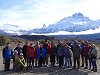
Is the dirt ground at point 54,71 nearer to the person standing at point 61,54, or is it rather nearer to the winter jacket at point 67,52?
the person standing at point 61,54

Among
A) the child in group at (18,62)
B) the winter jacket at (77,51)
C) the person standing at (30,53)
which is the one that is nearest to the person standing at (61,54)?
the winter jacket at (77,51)

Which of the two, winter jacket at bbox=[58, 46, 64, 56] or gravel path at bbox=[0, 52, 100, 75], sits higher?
winter jacket at bbox=[58, 46, 64, 56]

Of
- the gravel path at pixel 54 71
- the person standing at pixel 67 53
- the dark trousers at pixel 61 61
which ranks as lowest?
the gravel path at pixel 54 71

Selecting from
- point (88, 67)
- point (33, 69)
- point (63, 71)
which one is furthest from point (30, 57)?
point (88, 67)

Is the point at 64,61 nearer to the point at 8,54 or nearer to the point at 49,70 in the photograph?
the point at 49,70

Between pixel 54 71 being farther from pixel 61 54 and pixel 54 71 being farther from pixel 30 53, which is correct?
pixel 30 53

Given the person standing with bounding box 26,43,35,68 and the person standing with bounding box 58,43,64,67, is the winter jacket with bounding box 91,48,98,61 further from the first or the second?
the person standing with bounding box 26,43,35,68

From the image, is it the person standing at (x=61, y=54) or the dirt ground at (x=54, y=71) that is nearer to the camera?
the dirt ground at (x=54, y=71)

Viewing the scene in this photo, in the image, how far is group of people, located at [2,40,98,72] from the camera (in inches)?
900

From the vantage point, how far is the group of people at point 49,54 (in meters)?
22.9

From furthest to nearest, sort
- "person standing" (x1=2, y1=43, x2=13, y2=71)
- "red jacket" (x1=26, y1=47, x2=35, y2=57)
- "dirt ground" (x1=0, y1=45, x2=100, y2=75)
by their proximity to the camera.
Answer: "red jacket" (x1=26, y1=47, x2=35, y2=57)
"person standing" (x1=2, y1=43, x2=13, y2=71)
"dirt ground" (x1=0, y1=45, x2=100, y2=75)

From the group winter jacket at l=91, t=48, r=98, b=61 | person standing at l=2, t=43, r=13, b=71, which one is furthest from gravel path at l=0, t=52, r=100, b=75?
winter jacket at l=91, t=48, r=98, b=61

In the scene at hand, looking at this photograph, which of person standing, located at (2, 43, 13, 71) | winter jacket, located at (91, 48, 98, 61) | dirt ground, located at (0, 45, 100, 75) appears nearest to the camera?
dirt ground, located at (0, 45, 100, 75)

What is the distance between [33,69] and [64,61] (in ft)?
12.7
